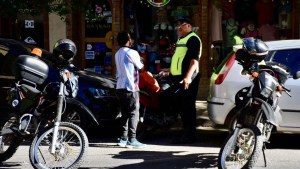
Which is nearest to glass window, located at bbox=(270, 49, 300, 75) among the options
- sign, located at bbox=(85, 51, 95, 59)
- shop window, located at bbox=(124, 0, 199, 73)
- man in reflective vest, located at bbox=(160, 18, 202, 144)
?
man in reflective vest, located at bbox=(160, 18, 202, 144)

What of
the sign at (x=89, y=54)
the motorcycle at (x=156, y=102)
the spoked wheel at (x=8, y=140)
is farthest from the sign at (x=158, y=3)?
the spoked wheel at (x=8, y=140)

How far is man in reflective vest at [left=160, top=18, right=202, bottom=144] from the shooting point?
839 cm

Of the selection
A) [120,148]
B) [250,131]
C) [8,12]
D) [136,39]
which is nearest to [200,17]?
[136,39]

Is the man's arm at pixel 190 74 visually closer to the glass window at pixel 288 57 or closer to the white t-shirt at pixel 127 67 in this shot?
the white t-shirt at pixel 127 67

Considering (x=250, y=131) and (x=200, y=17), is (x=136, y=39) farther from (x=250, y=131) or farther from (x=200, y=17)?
(x=250, y=131)

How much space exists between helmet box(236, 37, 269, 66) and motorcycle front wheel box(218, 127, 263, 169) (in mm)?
833

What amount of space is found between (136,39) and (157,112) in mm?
5487

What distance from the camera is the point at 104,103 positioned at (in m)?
8.91

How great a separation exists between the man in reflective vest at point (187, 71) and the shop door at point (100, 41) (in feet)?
18.9

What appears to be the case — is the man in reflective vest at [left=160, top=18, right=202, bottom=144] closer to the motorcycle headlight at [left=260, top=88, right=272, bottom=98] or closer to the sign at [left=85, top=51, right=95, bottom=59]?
the motorcycle headlight at [left=260, top=88, right=272, bottom=98]

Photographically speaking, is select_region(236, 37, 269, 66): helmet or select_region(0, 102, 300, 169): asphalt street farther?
select_region(0, 102, 300, 169): asphalt street

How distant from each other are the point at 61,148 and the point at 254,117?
7.33 ft

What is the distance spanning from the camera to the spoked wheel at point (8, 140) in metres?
6.87

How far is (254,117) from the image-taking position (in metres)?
6.65
